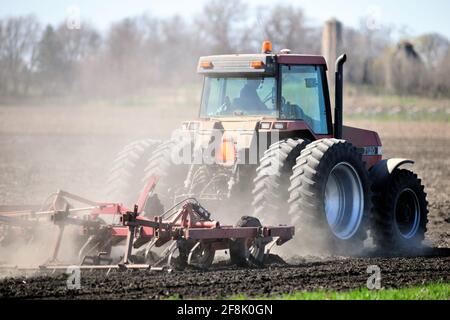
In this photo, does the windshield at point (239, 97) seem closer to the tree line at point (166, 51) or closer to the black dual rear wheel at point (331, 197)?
the black dual rear wheel at point (331, 197)

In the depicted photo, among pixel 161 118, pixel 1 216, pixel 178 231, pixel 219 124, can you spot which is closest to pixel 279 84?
pixel 219 124

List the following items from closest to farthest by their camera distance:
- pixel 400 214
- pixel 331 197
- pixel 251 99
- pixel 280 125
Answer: pixel 280 125, pixel 251 99, pixel 331 197, pixel 400 214

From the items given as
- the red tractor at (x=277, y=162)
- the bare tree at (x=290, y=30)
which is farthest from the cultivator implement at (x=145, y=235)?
the bare tree at (x=290, y=30)

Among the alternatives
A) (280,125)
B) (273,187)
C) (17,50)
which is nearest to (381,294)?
(273,187)

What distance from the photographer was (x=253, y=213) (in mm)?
11047

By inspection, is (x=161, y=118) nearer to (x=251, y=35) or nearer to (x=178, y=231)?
(x=251, y=35)

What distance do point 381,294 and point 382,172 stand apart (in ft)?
14.5

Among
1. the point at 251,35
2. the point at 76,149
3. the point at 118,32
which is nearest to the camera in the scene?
the point at 76,149

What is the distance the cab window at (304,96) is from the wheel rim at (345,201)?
2.38ft

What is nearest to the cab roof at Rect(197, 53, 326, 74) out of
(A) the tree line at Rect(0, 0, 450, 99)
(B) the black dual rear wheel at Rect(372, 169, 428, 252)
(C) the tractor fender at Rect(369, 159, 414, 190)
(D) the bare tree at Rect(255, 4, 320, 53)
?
(C) the tractor fender at Rect(369, 159, 414, 190)

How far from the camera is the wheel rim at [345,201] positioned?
11805 mm

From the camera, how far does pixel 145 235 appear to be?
9578 mm

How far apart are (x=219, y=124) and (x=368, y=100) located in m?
36.1

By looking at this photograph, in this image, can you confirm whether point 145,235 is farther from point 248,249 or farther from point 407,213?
point 407,213
